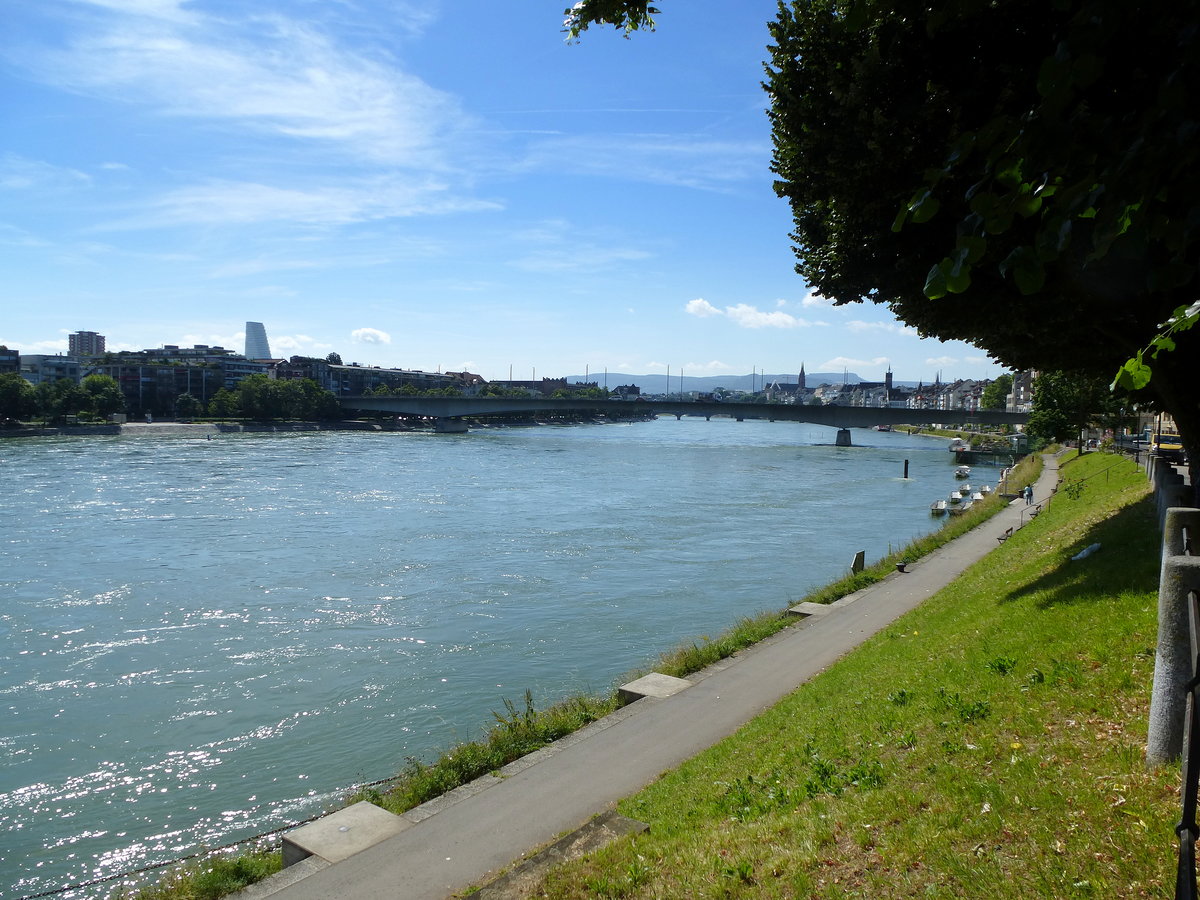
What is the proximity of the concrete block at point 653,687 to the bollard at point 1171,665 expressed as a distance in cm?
691

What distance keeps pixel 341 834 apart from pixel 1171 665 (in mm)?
6708

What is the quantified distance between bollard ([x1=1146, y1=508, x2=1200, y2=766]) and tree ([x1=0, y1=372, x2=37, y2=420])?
10710 centimetres

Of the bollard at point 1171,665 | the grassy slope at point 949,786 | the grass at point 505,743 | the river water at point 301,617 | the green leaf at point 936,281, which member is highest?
the green leaf at point 936,281

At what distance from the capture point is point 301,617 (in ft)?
64.3

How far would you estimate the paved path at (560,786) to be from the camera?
272 inches

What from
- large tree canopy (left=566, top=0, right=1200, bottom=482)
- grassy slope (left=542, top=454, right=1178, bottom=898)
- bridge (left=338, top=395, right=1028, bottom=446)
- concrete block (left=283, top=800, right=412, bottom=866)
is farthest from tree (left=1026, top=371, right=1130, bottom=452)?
concrete block (left=283, top=800, right=412, bottom=866)

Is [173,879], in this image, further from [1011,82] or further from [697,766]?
[1011,82]

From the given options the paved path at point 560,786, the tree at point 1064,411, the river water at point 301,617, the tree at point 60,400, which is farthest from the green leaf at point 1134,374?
the tree at point 60,400

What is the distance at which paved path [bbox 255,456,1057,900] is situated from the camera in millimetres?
6898

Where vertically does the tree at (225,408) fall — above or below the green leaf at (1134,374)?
below

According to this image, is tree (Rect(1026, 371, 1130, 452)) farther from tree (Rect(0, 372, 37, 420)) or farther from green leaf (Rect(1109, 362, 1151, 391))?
tree (Rect(0, 372, 37, 420))

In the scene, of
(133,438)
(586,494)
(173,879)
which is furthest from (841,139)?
(133,438)

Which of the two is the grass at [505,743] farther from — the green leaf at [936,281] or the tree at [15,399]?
the tree at [15,399]

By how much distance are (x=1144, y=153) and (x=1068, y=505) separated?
95.3ft
